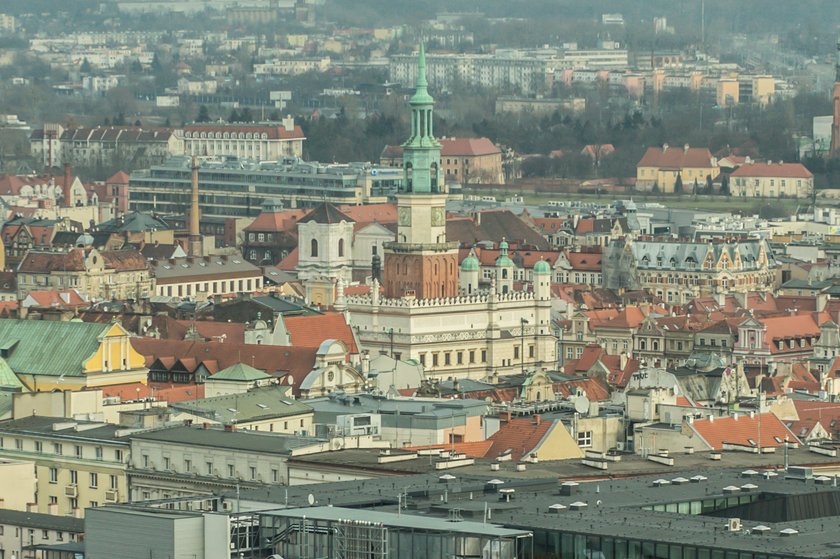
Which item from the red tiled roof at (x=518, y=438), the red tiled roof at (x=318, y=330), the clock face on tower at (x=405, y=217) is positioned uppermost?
the clock face on tower at (x=405, y=217)

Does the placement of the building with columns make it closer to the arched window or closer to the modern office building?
the arched window

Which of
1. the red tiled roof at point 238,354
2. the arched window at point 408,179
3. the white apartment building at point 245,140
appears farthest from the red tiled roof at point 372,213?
the white apartment building at point 245,140

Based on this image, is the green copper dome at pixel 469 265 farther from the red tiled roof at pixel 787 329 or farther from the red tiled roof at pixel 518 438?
the red tiled roof at pixel 518 438

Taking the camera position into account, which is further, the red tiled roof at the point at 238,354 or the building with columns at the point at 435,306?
the building with columns at the point at 435,306

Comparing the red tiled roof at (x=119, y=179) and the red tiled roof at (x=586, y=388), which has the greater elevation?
the red tiled roof at (x=586, y=388)

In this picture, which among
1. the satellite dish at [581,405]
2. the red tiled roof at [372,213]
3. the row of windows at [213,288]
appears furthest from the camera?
the red tiled roof at [372,213]

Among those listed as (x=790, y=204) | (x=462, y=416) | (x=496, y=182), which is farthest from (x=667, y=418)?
(x=496, y=182)

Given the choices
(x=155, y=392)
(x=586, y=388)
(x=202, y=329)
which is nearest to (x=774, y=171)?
(x=202, y=329)

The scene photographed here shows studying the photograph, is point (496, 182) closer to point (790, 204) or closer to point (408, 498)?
point (790, 204)
